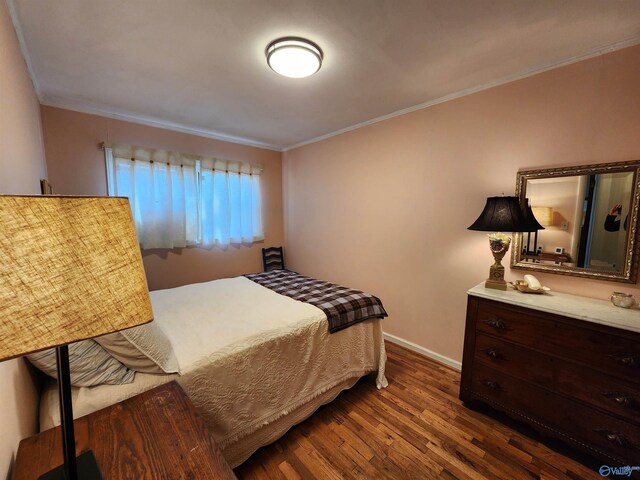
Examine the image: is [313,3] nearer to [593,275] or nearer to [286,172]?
[593,275]

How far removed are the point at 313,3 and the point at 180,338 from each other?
1967 mm

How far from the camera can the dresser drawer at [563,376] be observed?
137 centimetres

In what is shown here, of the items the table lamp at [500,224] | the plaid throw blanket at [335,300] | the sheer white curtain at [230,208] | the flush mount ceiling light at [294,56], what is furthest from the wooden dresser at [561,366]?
the sheer white curtain at [230,208]

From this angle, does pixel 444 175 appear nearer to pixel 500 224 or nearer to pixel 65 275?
pixel 500 224

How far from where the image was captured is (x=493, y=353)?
5.86ft

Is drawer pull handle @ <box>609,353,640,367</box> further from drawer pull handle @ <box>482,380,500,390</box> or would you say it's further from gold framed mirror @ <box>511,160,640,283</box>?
drawer pull handle @ <box>482,380,500,390</box>

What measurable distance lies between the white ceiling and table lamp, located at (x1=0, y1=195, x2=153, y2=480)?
140 cm

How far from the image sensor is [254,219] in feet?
12.5

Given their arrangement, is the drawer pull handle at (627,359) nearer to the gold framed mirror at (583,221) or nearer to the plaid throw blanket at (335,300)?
the gold framed mirror at (583,221)

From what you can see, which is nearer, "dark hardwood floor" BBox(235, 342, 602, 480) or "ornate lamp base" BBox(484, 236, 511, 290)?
"dark hardwood floor" BBox(235, 342, 602, 480)

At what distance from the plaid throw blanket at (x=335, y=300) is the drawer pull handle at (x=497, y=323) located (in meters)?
0.73

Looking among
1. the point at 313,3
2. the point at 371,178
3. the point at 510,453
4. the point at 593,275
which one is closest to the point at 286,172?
the point at 371,178

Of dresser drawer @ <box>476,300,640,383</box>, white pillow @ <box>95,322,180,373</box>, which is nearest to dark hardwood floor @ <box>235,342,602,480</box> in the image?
dresser drawer @ <box>476,300,640,383</box>

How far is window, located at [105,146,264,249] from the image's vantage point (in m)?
2.80
